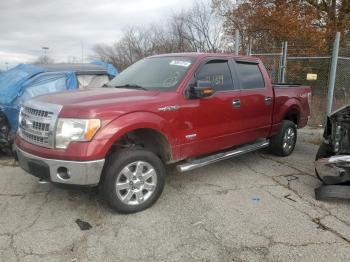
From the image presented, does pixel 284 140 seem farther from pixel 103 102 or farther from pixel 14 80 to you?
pixel 14 80

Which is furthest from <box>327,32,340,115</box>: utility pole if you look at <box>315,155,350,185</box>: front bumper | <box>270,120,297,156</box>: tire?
<box>315,155,350,185</box>: front bumper

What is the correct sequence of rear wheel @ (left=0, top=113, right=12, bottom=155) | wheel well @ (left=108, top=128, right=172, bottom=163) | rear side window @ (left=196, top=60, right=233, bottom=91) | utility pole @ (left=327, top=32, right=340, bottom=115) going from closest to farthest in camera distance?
wheel well @ (left=108, top=128, right=172, bottom=163) < rear side window @ (left=196, top=60, right=233, bottom=91) < rear wheel @ (left=0, top=113, right=12, bottom=155) < utility pole @ (left=327, top=32, right=340, bottom=115)

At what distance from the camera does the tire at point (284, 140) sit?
6.51 m

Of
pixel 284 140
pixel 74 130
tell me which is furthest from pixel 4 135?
pixel 284 140

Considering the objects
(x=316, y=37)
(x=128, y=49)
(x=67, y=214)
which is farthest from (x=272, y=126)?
(x=128, y=49)

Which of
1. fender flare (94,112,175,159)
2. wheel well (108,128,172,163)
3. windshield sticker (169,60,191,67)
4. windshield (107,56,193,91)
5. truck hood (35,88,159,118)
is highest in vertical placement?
windshield sticker (169,60,191,67)

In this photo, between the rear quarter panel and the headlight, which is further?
the rear quarter panel

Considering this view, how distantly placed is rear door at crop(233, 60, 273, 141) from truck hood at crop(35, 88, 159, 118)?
1.73m

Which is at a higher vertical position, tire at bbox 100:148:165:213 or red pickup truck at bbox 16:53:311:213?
red pickup truck at bbox 16:53:311:213

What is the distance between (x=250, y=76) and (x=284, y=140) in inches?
62.1

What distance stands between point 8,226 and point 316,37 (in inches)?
634

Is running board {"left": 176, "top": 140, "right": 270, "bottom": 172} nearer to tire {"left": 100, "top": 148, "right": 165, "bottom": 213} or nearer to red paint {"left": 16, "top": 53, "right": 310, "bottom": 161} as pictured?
red paint {"left": 16, "top": 53, "right": 310, "bottom": 161}

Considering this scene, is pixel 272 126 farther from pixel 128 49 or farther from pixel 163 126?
pixel 128 49

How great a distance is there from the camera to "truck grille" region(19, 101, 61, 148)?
3683 millimetres
